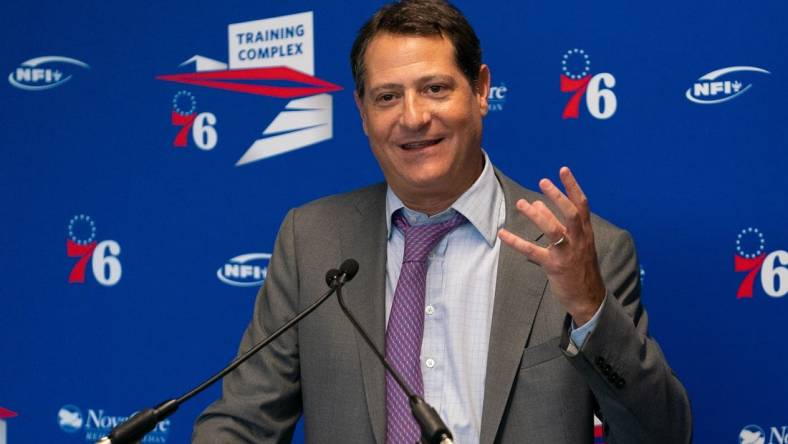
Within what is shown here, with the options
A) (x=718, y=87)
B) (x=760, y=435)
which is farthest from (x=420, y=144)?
(x=760, y=435)

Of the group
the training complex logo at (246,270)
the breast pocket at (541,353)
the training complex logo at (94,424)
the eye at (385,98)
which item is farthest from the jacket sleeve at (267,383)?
the training complex logo at (94,424)

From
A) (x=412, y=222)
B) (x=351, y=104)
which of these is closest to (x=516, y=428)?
(x=412, y=222)

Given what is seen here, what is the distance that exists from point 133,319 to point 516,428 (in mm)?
1504

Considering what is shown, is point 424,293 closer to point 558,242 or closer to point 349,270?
point 349,270

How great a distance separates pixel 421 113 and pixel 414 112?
2 centimetres

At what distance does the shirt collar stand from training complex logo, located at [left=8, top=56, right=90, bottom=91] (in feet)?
4.66

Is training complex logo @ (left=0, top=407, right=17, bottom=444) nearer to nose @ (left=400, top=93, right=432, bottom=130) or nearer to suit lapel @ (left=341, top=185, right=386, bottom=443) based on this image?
suit lapel @ (left=341, top=185, right=386, bottom=443)

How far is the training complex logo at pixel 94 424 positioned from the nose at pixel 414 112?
1.42 metres

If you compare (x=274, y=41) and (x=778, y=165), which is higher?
(x=274, y=41)

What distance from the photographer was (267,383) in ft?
7.36

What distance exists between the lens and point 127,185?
3.17 metres

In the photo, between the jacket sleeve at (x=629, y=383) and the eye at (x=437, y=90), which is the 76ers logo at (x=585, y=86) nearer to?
the eye at (x=437, y=90)

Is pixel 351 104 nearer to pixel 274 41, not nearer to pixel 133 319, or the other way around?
pixel 274 41

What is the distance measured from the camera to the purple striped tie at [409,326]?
2123 mm
